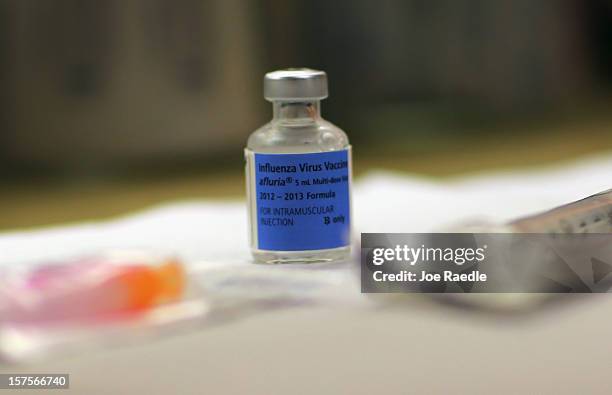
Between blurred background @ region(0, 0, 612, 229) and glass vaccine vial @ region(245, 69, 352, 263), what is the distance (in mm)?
672

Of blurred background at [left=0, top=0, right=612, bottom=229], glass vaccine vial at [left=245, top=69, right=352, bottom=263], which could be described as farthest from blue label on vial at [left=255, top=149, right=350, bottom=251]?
blurred background at [left=0, top=0, right=612, bottom=229]

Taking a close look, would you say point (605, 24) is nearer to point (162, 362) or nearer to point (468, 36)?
point (468, 36)

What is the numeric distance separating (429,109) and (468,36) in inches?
6.8

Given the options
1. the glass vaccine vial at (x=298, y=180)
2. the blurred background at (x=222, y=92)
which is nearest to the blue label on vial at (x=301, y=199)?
the glass vaccine vial at (x=298, y=180)

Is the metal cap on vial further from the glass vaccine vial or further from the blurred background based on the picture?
the blurred background

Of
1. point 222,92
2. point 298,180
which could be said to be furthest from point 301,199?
point 222,92

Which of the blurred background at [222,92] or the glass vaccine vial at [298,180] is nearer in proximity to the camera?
the glass vaccine vial at [298,180]

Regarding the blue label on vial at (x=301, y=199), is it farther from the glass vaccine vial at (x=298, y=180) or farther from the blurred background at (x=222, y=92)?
the blurred background at (x=222, y=92)

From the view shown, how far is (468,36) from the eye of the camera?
7.06 feet

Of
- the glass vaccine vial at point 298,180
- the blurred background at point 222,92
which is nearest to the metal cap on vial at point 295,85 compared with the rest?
the glass vaccine vial at point 298,180

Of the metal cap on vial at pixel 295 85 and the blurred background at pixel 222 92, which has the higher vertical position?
the metal cap on vial at pixel 295 85

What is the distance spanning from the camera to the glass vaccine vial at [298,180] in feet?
2.72

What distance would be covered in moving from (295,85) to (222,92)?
102 centimetres

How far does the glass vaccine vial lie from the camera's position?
83cm
